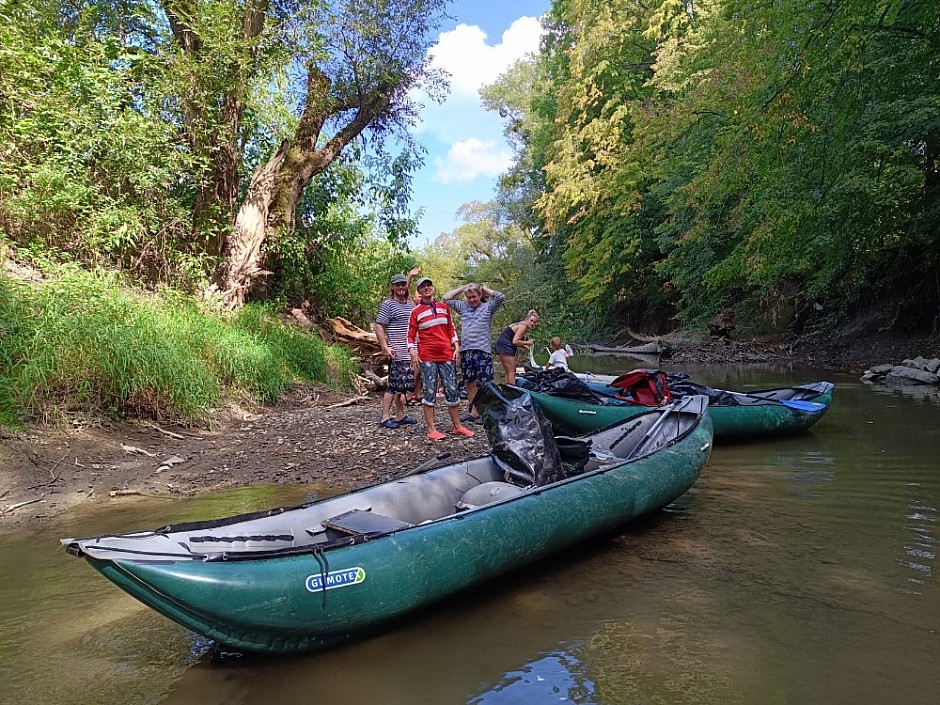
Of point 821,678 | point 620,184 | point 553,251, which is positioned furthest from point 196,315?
point 553,251

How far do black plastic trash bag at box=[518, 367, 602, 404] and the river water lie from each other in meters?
3.29

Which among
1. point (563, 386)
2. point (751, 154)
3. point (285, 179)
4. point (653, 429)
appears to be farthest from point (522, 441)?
point (285, 179)

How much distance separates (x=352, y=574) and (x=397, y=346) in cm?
511

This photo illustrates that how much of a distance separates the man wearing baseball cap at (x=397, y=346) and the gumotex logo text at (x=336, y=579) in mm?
4740

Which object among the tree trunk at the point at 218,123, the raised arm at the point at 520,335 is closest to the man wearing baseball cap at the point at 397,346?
the raised arm at the point at 520,335

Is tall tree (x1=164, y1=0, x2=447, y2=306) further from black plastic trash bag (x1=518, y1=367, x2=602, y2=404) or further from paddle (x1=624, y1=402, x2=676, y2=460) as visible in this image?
paddle (x1=624, y1=402, x2=676, y2=460)

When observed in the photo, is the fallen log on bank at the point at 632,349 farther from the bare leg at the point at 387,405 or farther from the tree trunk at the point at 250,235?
the bare leg at the point at 387,405

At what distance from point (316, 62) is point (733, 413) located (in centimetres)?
1023

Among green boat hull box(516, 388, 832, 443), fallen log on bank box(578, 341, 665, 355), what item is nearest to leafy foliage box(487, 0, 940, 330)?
fallen log on bank box(578, 341, 665, 355)

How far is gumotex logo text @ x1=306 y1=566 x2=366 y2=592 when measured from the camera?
10.5 feet

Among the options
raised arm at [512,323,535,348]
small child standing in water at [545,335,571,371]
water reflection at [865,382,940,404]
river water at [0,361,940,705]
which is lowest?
water reflection at [865,382,940,404]

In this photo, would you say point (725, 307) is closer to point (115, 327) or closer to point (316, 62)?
point (316, 62)

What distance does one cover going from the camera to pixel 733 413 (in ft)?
26.7

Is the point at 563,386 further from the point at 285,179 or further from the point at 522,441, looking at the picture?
the point at 285,179
